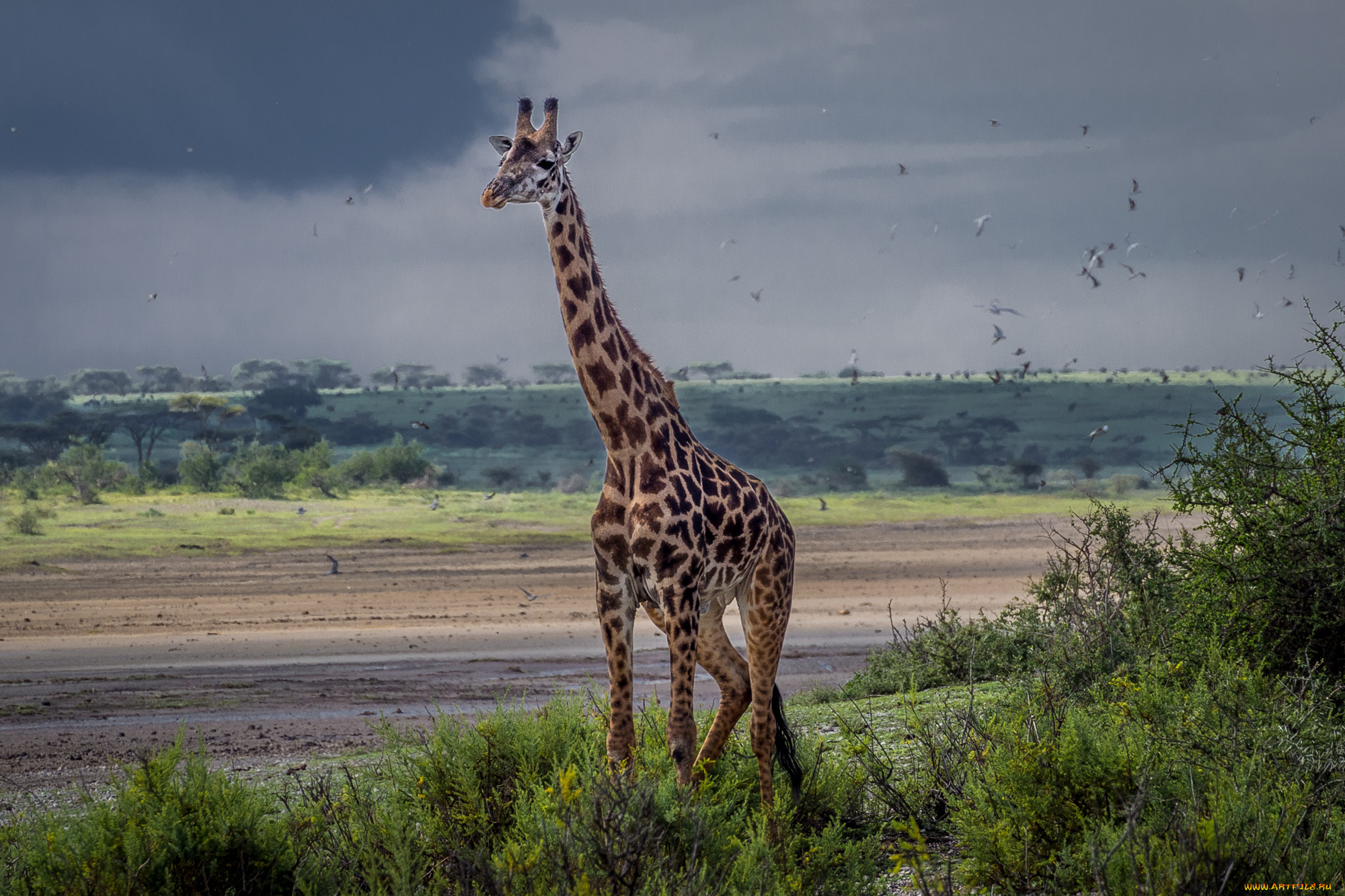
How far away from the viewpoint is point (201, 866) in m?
4.54

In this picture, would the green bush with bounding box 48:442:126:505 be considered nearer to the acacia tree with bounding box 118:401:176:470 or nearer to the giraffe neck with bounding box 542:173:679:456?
the acacia tree with bounding box 118:401:176:470

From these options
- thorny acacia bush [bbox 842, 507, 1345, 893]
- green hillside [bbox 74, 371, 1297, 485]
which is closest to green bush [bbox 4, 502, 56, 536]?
green hillside [bbox 74, 371, 1297, 485]

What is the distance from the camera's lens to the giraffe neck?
17.3 feet

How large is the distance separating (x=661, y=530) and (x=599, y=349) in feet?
3.18

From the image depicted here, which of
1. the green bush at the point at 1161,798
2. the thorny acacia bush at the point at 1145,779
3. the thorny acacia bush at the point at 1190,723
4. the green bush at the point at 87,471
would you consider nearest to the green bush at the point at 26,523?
the green bush at the point at 87,471

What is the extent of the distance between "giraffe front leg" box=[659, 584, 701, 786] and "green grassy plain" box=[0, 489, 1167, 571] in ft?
82.6

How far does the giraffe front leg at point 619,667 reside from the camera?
16.4ft

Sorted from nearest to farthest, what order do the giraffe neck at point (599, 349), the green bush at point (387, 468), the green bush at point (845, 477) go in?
the giraffe neck at point (599, 349)
the green bush at point (387, 468)
the green bush at point (845, 477)

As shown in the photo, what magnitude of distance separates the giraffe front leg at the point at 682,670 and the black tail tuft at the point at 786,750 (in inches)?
25.5

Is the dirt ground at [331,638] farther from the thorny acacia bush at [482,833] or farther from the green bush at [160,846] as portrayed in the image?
the thorny acacia bush at [482,833]

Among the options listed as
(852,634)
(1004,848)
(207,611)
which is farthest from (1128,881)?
(207,611)

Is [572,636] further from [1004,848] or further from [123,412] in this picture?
[123,412]

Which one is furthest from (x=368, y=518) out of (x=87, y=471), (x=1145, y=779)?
(x=1145, y=779)

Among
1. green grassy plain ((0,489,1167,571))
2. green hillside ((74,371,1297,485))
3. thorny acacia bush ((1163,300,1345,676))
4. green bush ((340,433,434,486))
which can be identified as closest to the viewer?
thorny acacia bush ((1163,300,1345,676))
